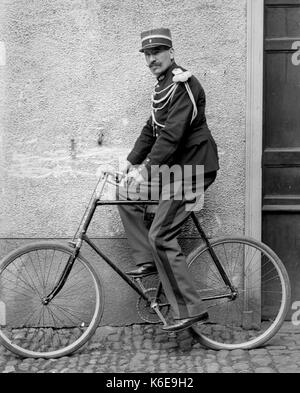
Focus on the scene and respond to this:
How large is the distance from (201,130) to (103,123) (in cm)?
86

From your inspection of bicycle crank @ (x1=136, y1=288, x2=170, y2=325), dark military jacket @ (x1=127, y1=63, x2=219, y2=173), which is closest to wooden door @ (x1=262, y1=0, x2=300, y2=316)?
dark military jacket @ (x1=127, y1=63, x2=219, y2=173)

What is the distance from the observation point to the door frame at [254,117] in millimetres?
5129

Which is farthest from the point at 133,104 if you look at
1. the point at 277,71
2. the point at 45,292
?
the point at 45,292

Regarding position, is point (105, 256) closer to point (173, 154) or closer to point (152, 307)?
point (152, 307)

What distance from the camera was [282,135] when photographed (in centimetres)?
536

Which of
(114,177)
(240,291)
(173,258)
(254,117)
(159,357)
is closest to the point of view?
(173,258)

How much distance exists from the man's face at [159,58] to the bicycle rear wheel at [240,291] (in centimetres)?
130

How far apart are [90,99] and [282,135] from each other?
1.43 meters

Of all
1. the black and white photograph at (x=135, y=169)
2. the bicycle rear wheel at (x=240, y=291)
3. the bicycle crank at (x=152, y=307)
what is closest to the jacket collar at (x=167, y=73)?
the black and white photograph at (x=135, y=169)

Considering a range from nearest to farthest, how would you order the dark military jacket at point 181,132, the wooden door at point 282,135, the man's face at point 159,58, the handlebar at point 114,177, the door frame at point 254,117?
the dark military jacket at point 181,132, the man's face at point 159,58, the handlebar at point 114,177, the door frame at point 254,117, the wooden door at point 282,135

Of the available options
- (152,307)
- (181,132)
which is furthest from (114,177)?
(152,307)

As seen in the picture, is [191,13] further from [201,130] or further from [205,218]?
[205,218]

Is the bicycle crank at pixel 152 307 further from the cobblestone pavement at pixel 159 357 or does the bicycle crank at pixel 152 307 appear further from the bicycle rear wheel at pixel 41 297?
the bicycle rear wheel at pixel 41 297

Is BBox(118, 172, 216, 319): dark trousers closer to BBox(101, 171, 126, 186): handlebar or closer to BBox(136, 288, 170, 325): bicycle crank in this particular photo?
BBox(136, 288, 170, 325): bicycle crank
